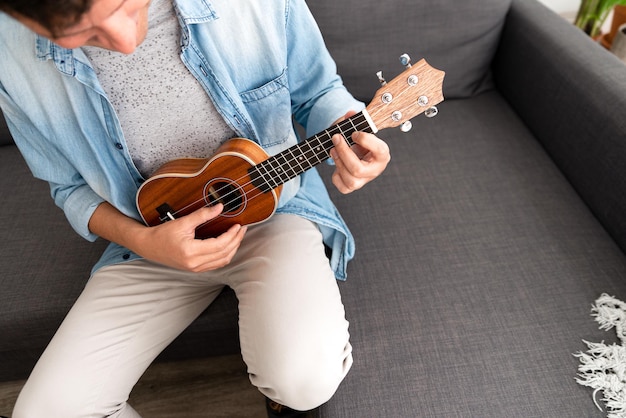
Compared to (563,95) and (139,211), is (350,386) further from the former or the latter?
(563,95)

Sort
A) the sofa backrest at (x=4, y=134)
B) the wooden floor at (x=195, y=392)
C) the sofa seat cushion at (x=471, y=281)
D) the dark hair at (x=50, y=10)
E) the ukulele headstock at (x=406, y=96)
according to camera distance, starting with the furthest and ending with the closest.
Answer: the sofa backrest at (x=4, y=134)
the wooden floor at (x=195, y=392)
the sofa seat cushion at (x=471, y=281)
the ukulele headstock at (x=406, y=96)
the dark hair at (x=50, y=10)

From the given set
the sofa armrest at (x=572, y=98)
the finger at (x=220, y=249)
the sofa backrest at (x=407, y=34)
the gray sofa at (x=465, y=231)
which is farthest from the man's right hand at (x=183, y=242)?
the sofa armrest at (x=572, y=98)

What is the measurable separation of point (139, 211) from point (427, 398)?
67cm

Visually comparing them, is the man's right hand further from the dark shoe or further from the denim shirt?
the dark shoe

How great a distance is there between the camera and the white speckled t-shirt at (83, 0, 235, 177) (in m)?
0.84

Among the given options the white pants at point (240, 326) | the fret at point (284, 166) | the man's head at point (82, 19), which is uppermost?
the man's head at point (82, 19)

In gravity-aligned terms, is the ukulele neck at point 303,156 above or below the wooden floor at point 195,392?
above

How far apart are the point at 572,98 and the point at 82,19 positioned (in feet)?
3.74

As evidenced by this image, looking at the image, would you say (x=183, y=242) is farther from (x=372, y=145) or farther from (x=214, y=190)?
(x=372, y=145)

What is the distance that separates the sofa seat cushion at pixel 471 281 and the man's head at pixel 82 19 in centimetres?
69

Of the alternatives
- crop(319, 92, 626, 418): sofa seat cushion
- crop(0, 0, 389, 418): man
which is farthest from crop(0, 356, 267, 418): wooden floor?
crop(319, 92, 626, 418): sofa seat cushion

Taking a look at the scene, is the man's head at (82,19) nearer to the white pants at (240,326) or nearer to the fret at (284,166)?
the fret at (284,166)

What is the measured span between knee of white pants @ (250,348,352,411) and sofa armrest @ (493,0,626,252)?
0.76m

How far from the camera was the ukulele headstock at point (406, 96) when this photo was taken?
774mm
